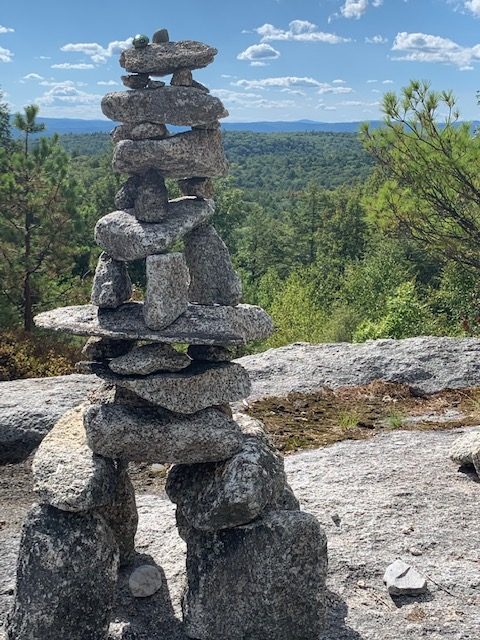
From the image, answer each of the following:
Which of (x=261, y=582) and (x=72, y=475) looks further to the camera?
(x=261, y=582)

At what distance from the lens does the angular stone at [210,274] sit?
26.8 feet

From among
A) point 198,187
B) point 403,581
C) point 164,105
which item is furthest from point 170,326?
point 403,581

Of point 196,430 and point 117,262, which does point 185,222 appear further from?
point 196,430

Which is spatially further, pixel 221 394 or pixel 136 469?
pixel 136 469

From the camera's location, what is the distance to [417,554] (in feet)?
30.3

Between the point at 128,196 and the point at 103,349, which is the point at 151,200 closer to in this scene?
the point at 128,196

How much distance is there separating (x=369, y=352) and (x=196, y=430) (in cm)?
1175

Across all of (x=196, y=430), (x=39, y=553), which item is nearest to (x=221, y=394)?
(x=196, y=430)

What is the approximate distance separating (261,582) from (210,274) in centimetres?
345

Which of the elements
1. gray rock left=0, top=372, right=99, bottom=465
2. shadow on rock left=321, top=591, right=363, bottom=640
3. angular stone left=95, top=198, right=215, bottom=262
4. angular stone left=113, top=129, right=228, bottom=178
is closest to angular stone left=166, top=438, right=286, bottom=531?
shadow on rock left=321, top=591, right=363, bottom=640

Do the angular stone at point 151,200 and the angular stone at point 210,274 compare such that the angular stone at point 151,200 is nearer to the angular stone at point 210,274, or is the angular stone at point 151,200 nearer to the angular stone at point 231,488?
the angular stone at point 210,274

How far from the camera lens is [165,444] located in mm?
7664

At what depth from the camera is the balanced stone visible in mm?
7469

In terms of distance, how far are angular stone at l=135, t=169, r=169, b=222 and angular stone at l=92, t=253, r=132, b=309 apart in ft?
2.07
